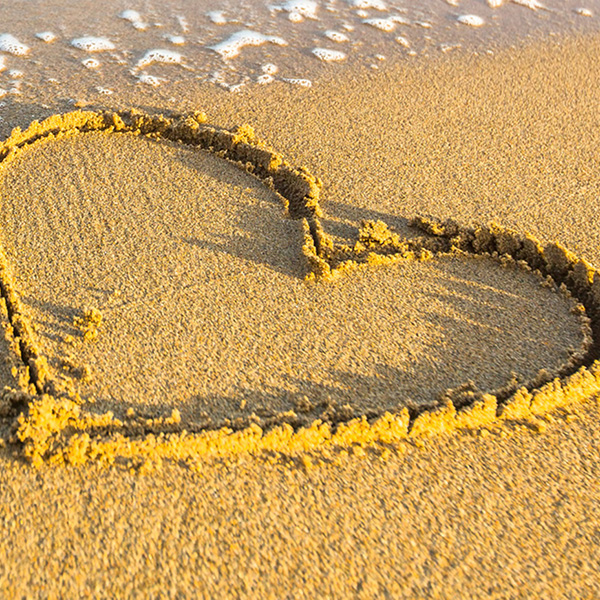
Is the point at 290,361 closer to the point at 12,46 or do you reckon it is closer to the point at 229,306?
the point at 229,306

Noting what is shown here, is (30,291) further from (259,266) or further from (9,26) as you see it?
(9,26)

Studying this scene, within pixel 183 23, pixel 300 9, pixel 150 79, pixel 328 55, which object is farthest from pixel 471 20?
pixel 150 79

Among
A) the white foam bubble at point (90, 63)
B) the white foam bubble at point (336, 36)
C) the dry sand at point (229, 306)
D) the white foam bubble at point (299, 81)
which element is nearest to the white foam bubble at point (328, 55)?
the white foam bubble at point (336, 36)

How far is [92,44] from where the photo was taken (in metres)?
3.38

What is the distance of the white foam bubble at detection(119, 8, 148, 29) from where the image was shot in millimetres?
3637

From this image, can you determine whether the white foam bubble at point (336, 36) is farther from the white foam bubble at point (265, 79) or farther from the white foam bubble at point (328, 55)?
the white foam bubble at point (265, 79)

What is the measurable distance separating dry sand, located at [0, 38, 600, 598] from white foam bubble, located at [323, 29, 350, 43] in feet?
1.71

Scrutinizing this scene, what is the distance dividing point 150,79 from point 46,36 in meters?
0.76

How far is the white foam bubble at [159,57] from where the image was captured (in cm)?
325

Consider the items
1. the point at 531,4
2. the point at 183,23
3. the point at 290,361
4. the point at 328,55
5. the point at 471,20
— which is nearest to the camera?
the point at 290,361

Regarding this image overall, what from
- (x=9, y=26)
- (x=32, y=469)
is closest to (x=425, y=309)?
(x=32, y=469)

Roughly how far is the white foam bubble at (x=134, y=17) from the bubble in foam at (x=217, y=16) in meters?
0.39

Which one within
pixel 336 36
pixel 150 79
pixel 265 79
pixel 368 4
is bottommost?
pixel 150 79

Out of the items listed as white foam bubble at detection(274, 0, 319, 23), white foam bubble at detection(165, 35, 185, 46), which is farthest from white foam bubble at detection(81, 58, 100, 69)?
white foam bubble at detection(274, 0, 319, 23)
